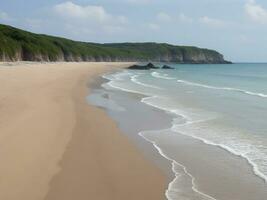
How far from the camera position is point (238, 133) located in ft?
44.0

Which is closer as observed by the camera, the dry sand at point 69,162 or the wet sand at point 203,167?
the dry sand at point 69,162

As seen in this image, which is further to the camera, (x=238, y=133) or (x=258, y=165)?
(x=238, y=133)

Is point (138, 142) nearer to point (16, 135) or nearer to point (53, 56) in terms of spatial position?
point (16, 135)

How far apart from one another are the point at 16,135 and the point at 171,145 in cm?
424

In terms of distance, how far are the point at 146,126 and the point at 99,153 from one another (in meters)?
4.92

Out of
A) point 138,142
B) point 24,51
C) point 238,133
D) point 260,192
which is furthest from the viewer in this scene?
point 24,51

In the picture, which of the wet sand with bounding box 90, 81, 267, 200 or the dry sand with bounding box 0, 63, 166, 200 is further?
the wet sand with bounding box 90, 81, 267, 200

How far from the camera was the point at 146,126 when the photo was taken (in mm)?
15008

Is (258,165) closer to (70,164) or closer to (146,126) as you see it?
(70,164)

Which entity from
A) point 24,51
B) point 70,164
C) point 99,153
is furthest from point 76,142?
point 24,51

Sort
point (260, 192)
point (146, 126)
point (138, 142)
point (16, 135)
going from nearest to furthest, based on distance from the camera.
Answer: point (260, 192), point (16, 135), point (138, 142), point (146, 126)

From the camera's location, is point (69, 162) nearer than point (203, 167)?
Yes

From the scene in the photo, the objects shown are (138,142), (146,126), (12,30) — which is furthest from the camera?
(12,30)

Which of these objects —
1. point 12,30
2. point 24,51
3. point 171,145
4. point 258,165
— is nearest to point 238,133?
point 171,145
